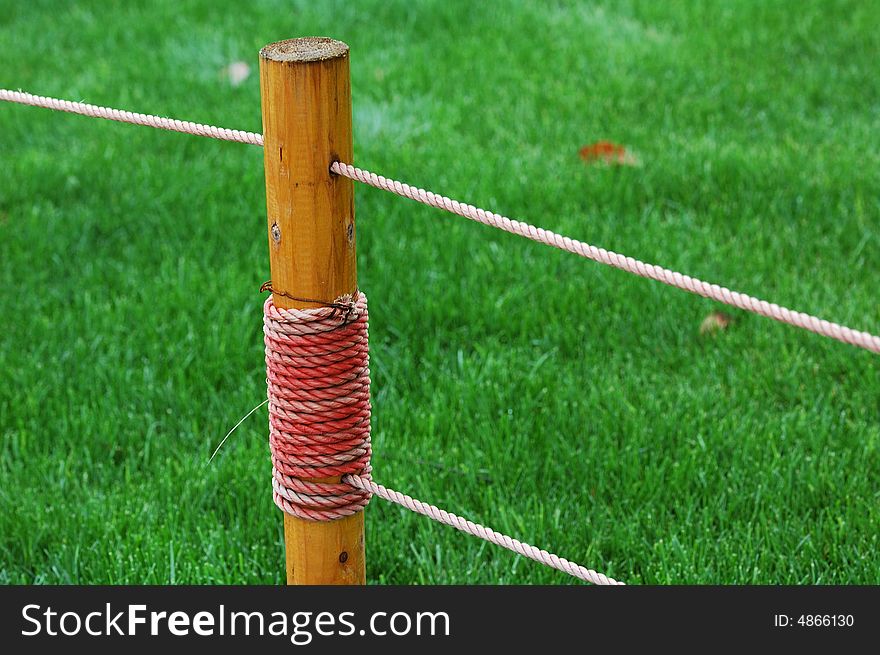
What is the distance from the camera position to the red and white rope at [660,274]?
46.6 inches

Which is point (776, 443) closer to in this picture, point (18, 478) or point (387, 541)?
point (387, 541)

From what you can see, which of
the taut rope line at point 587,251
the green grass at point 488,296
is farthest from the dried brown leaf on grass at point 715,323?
the taut rope line at point 587,251

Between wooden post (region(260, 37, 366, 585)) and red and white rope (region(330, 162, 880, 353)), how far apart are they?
1.5 inches

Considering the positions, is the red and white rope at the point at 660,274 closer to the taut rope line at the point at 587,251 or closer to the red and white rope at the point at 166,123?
the taut rope line at the point at 587,251

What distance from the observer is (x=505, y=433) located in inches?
95.3

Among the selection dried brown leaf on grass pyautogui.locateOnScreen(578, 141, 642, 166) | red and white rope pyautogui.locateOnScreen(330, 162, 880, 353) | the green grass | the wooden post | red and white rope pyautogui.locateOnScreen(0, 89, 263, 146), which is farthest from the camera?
dried brown leaf on grass pyautogui.locateOnScreen(578, 141, 642, 166)

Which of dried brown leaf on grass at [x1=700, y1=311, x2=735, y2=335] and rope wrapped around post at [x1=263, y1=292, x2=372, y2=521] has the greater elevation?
rope wrapped around post at [x1=263, y1=292, x2=372, y2=521]

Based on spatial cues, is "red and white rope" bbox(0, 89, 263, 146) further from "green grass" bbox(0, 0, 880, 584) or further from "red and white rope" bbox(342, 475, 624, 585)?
"green grass" bbox(0, 0, 880, 584)

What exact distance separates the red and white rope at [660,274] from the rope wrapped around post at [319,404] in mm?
180

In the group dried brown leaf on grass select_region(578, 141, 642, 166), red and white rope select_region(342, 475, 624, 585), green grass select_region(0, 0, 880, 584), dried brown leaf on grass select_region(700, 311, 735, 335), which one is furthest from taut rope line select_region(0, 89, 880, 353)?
dried brown leaf on grass select_region(578, 141, 642, 166)

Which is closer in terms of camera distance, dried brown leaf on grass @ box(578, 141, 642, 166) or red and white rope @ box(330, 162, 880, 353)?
red and white rope @ box(330, 162, 880, 353)

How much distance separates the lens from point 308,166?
1.44 m

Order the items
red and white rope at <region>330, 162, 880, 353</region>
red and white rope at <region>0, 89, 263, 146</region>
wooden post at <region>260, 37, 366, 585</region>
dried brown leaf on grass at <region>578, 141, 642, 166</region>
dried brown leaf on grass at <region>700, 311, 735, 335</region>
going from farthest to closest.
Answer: dried brown leaf on grass at <region>578, 141, 642, 166</region> → dried brown leaf on grass at <region>700, 311, 735, 335</region> → red and white rope at <region>0, 89, 263, 146</region> → wooden post at <region>260, 37, 366, 585</region> → red and white rope at <region>330, 162, 880, 353</region>

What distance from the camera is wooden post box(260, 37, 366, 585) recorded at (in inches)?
55.4
